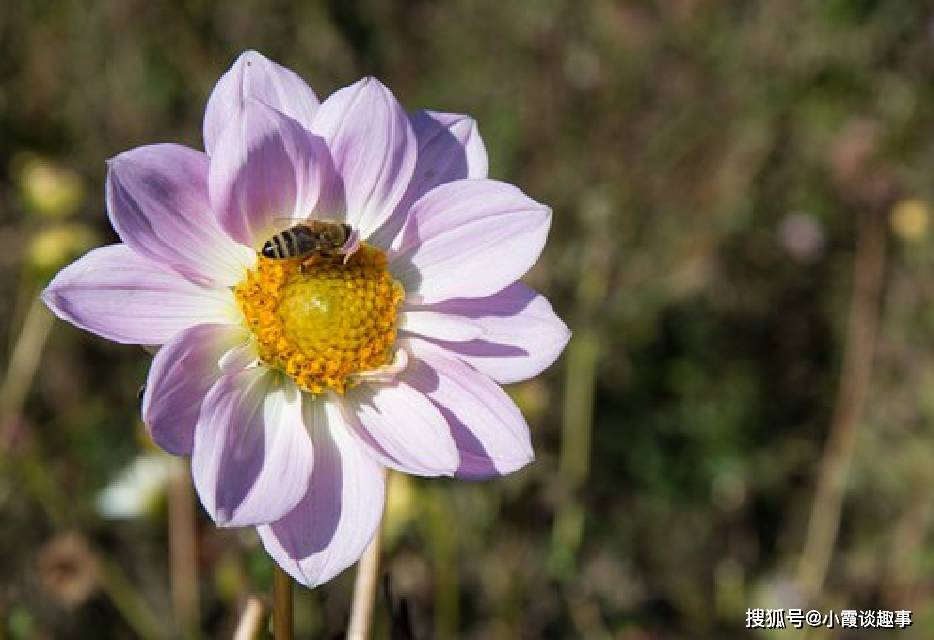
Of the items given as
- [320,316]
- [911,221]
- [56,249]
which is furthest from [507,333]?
[911,221]

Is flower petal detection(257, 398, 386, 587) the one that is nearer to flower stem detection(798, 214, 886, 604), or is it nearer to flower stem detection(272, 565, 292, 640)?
flower stem detection(272, 565, 292, 640)

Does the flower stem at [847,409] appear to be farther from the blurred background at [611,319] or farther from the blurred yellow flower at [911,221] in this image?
the blurred yellow flower at [911,221]

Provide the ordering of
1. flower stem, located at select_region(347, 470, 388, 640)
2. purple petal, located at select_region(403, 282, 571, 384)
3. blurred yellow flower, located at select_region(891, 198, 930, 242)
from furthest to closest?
blurred yellow flower, located at select_region(891, 198, 930, 242) → purple petal, located at select_region(403, 282, 571, 384) → flower stem, located at select_region(347, 470, 388, 640)

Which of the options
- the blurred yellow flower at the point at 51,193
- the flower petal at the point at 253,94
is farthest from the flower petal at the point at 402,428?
the blurred yellow flower at the point at 51,193

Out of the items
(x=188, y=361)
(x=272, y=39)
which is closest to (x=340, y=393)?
(x=188, y=361)

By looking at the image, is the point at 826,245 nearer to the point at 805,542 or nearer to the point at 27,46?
the point at 805,542

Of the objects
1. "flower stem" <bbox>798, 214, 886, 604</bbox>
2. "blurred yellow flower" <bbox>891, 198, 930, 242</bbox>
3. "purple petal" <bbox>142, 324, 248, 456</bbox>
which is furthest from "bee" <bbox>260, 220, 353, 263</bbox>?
"blurred yellow flower" <bbox>891, 198, 930, 242</bbox>
